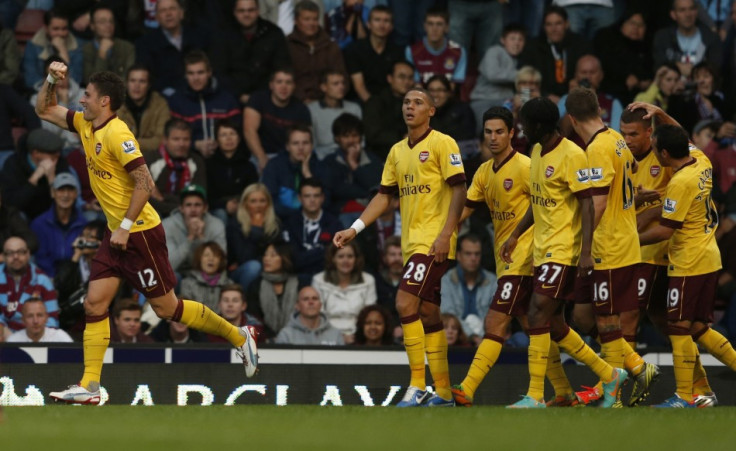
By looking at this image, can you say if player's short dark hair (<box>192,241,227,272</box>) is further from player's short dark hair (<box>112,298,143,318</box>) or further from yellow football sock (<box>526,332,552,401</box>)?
yellow football sock (<box>526,332,552,401</box>)

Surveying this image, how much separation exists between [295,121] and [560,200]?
7090 mm

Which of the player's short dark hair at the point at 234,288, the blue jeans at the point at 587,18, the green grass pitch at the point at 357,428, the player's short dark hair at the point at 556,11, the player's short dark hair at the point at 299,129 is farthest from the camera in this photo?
the blue jeans at the point at 587,18

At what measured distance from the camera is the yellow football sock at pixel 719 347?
12.8 meters

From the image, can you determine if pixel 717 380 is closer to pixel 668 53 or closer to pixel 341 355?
pixel 341 355

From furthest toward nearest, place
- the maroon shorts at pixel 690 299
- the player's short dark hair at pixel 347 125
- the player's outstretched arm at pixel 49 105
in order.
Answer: the player's short dark hair at pixel 347 125, the maroon shorts at pixel 690 299, the player's outstretched arm at pixel 49 105

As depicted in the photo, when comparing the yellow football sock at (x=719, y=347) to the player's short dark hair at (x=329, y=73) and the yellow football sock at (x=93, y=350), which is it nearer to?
the yellow football sock at (x=93, y=350)

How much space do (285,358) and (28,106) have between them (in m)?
5.77

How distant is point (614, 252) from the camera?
12.3 meters

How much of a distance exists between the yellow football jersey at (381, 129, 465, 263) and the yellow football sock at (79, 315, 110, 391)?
2.62 meters

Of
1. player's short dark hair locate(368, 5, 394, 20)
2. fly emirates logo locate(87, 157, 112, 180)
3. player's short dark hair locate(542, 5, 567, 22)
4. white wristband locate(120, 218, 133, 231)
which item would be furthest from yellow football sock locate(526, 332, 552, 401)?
player's short dark hair locate(542, 5, 567, 22)

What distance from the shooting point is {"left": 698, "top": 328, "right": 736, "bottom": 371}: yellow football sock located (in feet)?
41.9

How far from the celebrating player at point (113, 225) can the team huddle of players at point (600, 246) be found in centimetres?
265

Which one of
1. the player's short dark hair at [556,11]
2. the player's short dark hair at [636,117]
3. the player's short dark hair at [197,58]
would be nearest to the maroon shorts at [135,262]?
the player's short dark hair at [636,117]

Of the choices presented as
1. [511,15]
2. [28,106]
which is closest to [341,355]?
[28,106]
